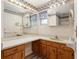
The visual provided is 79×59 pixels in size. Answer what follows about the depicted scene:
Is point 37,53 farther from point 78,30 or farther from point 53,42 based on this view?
point 78,30

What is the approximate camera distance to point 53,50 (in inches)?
79.7

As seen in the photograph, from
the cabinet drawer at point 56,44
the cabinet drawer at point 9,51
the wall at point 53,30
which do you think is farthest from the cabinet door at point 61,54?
the cabinet drawer at point 9,51

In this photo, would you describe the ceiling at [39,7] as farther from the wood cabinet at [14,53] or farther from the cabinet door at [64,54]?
the cabinet door at [64,54]

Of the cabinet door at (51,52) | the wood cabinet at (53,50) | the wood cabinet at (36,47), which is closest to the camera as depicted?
the wood cabinet at (53,50)

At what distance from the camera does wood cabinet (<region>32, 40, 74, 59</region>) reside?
170cm

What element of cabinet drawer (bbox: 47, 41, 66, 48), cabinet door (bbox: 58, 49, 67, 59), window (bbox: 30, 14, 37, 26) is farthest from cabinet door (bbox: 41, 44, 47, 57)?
window (bbox: 30, 14, 37, 26)

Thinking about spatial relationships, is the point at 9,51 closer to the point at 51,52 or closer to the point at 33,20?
the point at 51,52

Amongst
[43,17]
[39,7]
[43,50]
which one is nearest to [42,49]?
[43,50]

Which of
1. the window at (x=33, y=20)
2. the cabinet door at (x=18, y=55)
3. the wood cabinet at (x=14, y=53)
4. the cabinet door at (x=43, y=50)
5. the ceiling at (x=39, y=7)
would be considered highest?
the ceiling at (x=39, y=7)

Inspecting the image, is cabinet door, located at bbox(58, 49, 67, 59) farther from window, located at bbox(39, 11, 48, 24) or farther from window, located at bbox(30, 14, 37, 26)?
window, located at bbox(30, 14, 37, 26)

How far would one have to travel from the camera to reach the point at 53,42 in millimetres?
2029

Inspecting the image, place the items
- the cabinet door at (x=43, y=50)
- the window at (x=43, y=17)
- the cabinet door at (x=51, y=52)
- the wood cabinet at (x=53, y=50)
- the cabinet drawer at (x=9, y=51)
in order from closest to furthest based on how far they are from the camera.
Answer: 1. the cabinet drawer at (x=9, y=51)
2. the wood cabinet at (x=53, y=50)
3. the cabinet door at (x=51, y=52)
4. the cabinet door at (x=43, y=50)
5. the window at (x=43, y=17)

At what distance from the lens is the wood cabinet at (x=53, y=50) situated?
1698 mm

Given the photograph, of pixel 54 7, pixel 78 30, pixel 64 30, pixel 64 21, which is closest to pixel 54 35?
pixel 64 30
